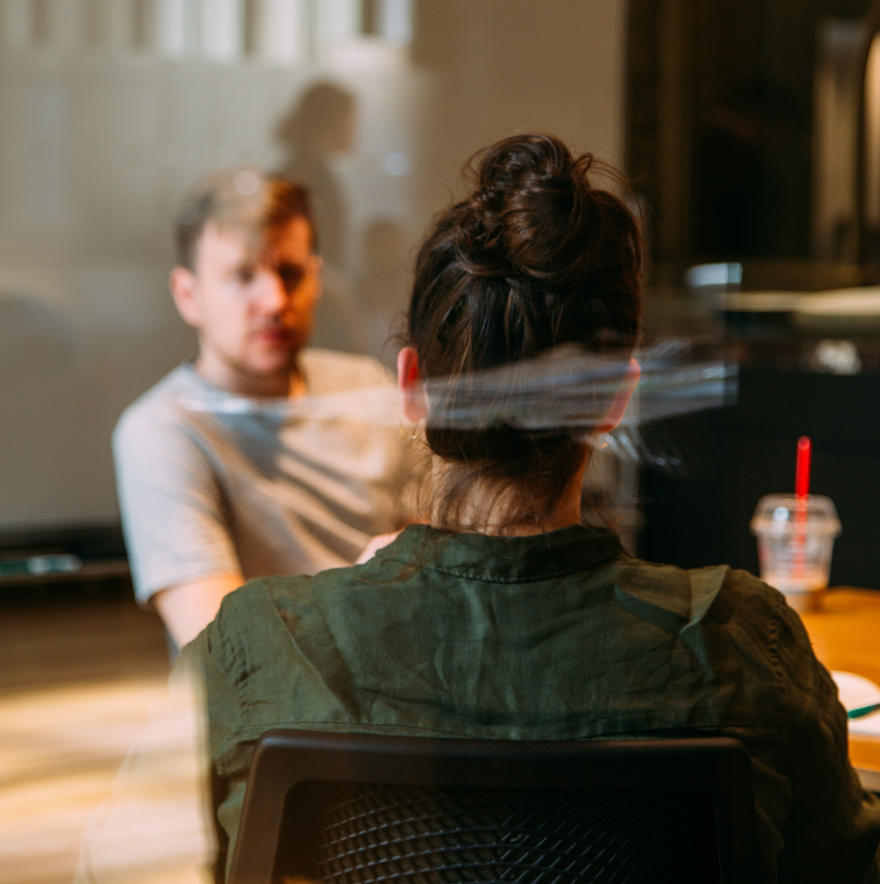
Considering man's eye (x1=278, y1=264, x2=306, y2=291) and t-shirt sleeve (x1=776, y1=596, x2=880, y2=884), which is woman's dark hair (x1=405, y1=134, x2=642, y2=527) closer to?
t-shirt sleeve (x1=776, y1=596, x2=880, y2=884)

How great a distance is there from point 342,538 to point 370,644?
0.43 meters

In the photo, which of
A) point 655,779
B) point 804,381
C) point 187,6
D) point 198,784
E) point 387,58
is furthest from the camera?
point 387,58

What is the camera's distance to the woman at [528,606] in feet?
1.84

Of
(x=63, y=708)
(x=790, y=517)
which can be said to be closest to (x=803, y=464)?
(x=790, y=517)

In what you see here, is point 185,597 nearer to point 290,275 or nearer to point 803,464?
point 290,275

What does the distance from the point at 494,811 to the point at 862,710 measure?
413 millimetres

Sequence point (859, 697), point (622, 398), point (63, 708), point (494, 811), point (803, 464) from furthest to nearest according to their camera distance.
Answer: point (803, 464), point (63, 708), point (859, 697), point (622, 398), point (494, 811)

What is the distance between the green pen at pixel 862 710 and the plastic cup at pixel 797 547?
0.36 meters

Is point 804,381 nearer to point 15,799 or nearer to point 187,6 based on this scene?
point 187,6

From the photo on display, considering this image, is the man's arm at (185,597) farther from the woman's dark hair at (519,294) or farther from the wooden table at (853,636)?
the wooden table at (853,636)

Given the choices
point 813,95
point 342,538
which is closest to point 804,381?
point 342,538

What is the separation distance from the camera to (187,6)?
1435 millimetres

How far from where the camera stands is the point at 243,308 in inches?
42.5

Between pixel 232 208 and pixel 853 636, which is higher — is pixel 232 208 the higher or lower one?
the higher one
